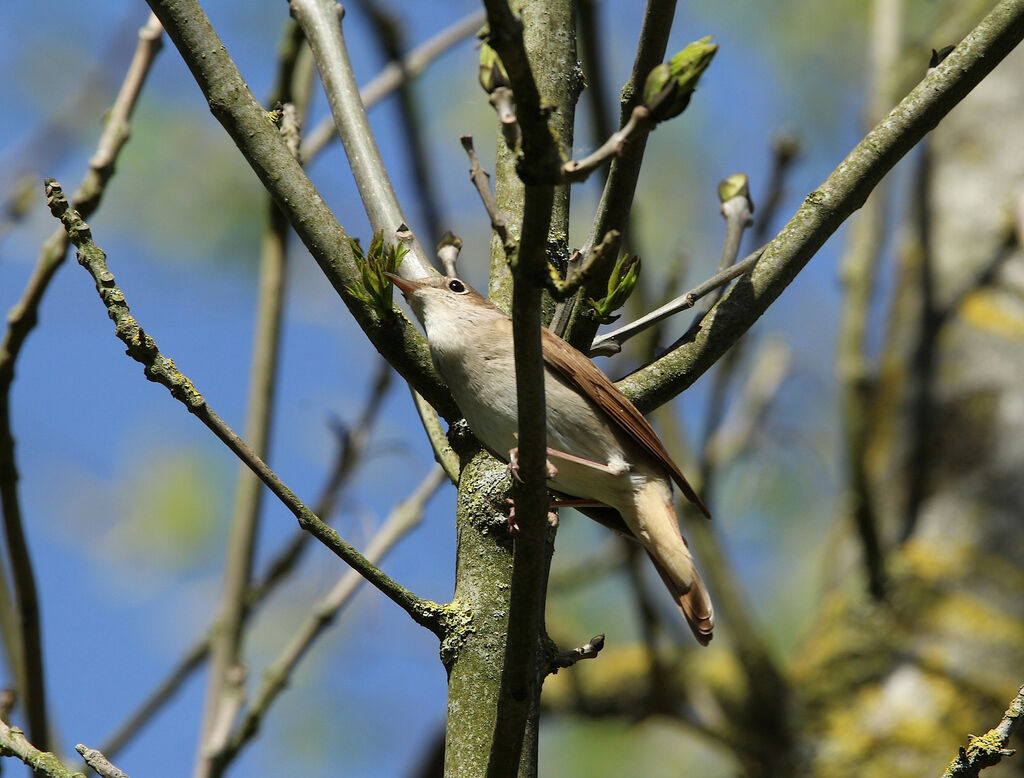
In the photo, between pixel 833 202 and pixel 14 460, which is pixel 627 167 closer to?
pixel 833 202

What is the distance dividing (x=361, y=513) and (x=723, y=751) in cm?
252

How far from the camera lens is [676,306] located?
3.17 m

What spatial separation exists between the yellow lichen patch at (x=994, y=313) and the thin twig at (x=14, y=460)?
15.5 feet

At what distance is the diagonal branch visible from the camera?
2861 mm

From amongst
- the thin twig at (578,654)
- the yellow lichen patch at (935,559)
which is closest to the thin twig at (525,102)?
the thin twig at (578,654)

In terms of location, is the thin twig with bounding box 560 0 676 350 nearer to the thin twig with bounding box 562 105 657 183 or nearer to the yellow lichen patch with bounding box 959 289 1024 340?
the thin twig with bounding box 562 105 657 183

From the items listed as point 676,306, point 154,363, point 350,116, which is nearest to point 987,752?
point 676,306

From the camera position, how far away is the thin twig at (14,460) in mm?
3184

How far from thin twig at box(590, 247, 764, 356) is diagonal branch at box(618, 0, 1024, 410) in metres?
0.05

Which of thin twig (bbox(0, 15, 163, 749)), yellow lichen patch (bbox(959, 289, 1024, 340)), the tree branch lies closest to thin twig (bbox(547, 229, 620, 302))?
the tree branch

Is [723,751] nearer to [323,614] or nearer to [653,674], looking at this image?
[653,674]

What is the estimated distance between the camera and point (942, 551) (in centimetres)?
559

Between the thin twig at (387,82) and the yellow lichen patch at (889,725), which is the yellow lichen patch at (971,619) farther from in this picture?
the thin twig at (387,82)

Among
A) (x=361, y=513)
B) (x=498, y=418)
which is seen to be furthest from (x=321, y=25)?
(x=361, y=513)
